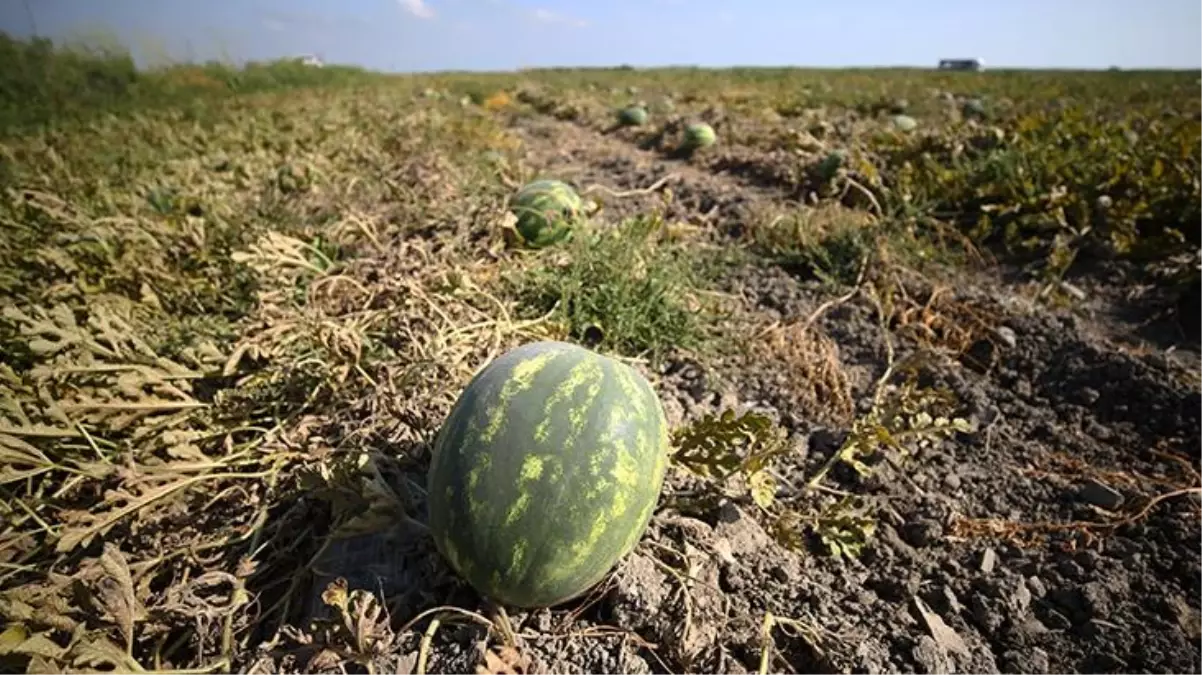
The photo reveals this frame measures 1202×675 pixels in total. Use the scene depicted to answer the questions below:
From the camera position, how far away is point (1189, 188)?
435 centimetres

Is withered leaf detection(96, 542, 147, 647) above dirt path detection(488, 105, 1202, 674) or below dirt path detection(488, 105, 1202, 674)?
above

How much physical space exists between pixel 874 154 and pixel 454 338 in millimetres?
5079

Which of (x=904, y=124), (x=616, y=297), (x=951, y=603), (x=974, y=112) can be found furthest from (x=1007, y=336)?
(x=974, y=112)

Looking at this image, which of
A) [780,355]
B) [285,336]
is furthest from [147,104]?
[780,355]

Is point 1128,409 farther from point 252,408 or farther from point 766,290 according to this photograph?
point 252,408

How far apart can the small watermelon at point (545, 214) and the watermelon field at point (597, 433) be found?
0.02m

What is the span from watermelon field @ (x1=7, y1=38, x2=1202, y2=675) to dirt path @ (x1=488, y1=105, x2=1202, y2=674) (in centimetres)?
1

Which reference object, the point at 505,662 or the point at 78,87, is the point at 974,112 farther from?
the point at 78,87

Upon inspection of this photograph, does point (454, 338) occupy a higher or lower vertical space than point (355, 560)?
higher

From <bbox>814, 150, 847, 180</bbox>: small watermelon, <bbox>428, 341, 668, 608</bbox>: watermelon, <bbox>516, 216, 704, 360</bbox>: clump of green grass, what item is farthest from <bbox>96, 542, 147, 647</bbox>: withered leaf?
<bbox>814, 150, 847, 180</bbox>: small watermelon

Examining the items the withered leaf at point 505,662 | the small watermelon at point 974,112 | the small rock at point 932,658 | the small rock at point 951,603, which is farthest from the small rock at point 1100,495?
the small watermelon at point 974,112

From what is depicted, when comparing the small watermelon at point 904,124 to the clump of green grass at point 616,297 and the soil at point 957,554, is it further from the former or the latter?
the clump of green grass at point 616,297

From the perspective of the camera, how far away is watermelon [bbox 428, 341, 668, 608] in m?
1.50

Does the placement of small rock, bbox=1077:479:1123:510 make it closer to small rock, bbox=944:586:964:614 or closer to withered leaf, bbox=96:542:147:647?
small rock, bbox=944:586:964:614
